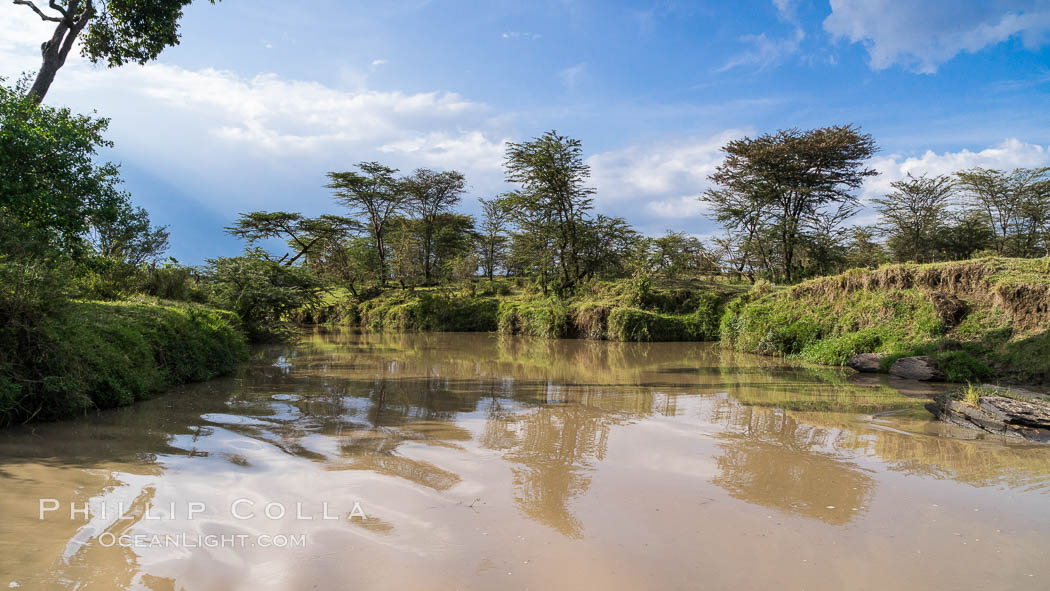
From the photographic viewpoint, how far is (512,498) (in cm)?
382

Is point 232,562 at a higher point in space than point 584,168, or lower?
lower

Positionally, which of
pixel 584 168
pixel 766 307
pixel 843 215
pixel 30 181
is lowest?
pixel 766 307

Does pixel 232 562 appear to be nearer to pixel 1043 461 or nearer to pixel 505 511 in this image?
pixel 505 511

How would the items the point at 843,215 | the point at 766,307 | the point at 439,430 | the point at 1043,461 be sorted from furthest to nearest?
the point at 843,215 < the point at 766,307 < the point at 439,430 < the point at 1043,461

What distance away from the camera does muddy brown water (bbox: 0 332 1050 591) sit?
274 centimetres

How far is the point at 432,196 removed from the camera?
34.0 metres

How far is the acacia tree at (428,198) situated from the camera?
Answer: 3291 centimetres

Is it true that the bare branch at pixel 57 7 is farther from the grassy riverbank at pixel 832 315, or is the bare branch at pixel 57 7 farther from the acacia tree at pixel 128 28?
the grassy riverbank at pixel 832 315

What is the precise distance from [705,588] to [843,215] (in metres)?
23.7

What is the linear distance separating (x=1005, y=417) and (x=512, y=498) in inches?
241

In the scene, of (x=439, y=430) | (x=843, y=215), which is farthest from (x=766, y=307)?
(x=439, y=430)

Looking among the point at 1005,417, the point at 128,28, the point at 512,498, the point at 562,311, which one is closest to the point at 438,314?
the point at 562,311

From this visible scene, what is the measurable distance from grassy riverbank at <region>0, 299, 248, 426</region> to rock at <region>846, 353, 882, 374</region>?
13.6m

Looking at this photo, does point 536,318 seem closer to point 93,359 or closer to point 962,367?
point 962,367
